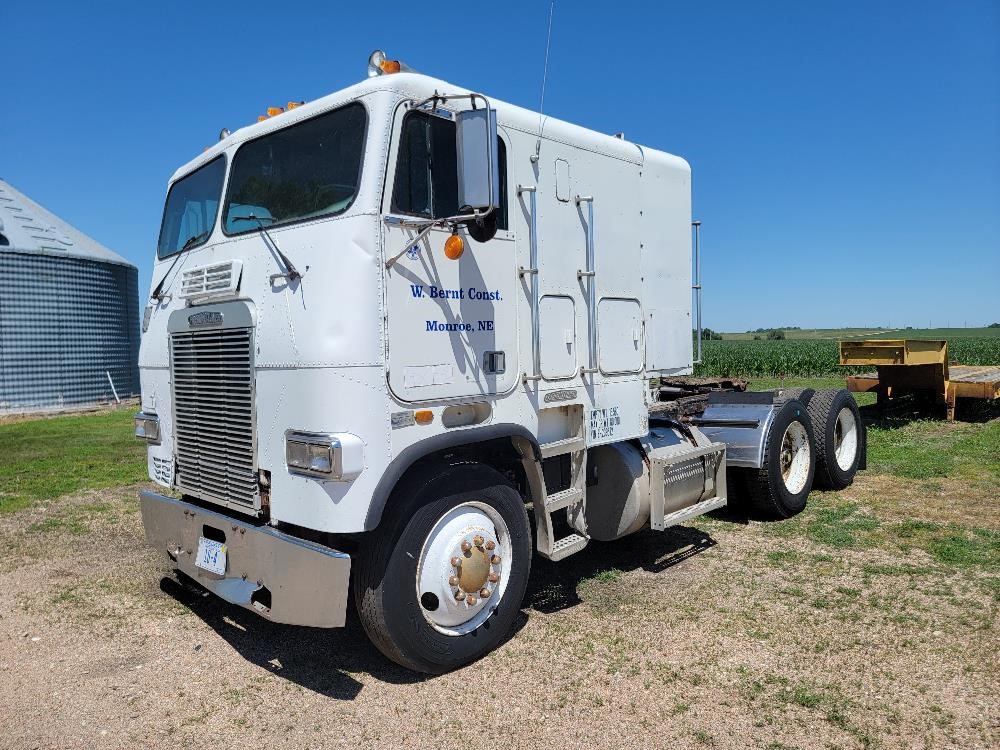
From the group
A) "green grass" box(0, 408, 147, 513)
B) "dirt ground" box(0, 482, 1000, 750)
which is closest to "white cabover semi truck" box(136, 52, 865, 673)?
"dirt ground" box(0, 482, 1000, 750)

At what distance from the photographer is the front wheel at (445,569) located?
3.86m

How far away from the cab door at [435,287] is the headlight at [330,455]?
14.3 inches

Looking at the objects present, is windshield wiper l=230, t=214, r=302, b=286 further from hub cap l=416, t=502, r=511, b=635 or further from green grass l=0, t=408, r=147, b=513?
green grass l=0, t=408, r=147, b=513

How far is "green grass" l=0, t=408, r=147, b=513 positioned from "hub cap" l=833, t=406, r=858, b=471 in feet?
29.2

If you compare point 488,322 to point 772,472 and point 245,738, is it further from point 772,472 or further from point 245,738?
point 772,472

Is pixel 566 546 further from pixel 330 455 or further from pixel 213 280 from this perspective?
pixel 213 280

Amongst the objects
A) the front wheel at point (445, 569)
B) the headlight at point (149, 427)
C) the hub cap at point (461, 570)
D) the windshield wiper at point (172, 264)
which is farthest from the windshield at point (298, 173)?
the hub cap at point (461, 570)

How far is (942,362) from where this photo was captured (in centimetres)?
1273

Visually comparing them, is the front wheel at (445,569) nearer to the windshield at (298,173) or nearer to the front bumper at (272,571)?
the front bumper at (272,571)

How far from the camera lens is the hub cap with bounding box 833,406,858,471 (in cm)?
851

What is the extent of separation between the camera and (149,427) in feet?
16.7

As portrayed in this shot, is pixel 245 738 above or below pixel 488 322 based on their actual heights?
below

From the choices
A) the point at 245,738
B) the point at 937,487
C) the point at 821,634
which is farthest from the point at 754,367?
the point at 245,738

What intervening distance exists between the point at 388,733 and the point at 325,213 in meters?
2.67
